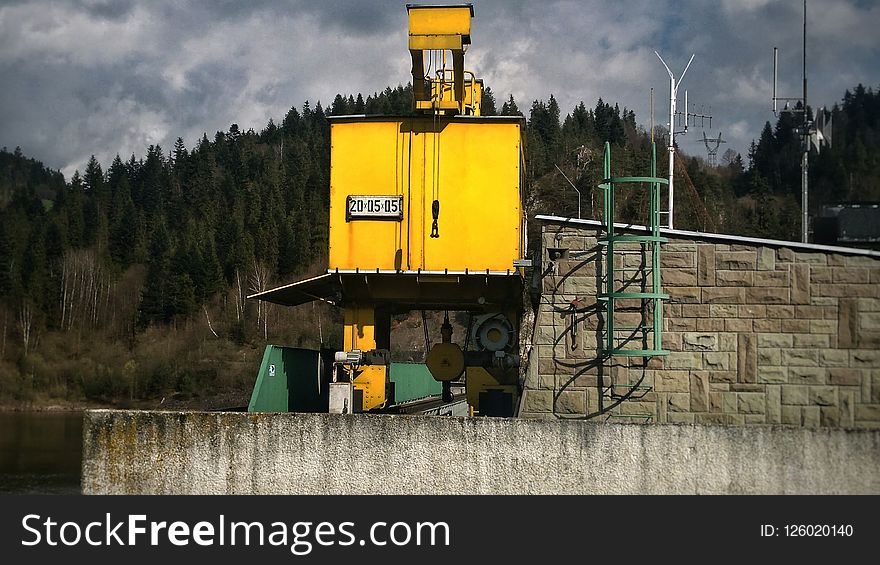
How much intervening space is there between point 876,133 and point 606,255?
160 inches

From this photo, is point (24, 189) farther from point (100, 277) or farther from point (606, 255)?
point (606, 255)

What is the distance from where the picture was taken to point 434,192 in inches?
779

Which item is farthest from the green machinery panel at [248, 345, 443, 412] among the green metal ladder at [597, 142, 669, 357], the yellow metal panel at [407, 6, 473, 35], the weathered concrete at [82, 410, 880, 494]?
the yellow metal panel at [407, 6, 473, 35]

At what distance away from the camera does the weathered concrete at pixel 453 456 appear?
14867mm

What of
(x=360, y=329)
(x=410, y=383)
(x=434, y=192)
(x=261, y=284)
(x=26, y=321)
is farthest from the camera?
(x=261, y=284)

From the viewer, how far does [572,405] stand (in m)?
16.4

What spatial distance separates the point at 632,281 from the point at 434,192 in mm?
4727

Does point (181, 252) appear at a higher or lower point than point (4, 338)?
higher

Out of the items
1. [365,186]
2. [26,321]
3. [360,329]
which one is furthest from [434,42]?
[26,321]

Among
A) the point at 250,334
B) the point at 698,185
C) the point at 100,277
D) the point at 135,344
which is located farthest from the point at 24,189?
the point at 698,185

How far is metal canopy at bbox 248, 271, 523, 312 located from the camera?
20016 mm

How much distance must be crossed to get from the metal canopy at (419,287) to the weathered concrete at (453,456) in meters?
4.74

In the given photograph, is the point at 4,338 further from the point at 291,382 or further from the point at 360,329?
the point at 291,382

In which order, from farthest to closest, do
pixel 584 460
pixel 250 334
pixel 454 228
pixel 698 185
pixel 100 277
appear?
pixel 100 277 → pixel 250 334 → pixel 698 185 → pixel 454 228 → pixel 584 460
